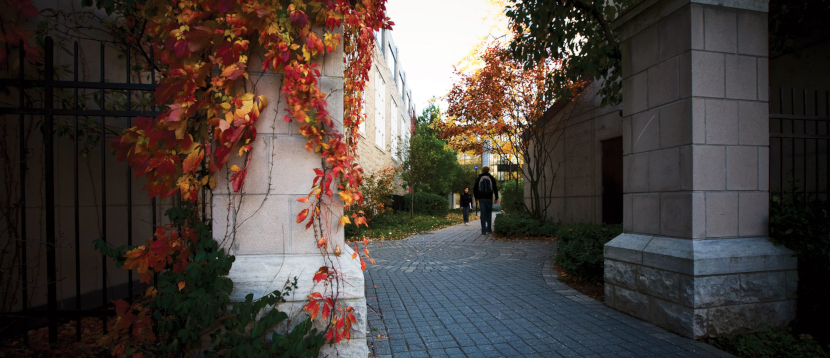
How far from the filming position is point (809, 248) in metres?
3.21

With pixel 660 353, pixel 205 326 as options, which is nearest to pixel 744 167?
pixel 660 353

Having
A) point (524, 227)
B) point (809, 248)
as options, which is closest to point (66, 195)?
point (809, 248)

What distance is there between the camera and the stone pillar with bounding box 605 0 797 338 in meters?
3.24

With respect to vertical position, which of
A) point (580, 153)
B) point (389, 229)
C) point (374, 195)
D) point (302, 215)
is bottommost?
point (389, 229)

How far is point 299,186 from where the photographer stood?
8.27ft

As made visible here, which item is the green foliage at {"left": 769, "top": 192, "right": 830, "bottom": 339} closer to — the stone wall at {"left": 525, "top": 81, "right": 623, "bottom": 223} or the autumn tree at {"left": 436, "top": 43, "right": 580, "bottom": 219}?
the stone wall at {"left": 525, "top": 81, "right": 623, "bottom": 223}

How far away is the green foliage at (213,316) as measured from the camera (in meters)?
2.21

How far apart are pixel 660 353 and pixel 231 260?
3.03 metres

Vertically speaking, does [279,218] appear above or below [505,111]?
below

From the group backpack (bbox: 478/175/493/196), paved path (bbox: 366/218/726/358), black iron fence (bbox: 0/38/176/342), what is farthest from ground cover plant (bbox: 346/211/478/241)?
black iron fence (bbox: 0/38/176/342)

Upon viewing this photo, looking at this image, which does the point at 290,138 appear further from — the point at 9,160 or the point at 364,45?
the point at 9,160

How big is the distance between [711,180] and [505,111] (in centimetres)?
692

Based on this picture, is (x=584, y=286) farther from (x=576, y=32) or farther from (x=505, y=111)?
(x=505, y=111)

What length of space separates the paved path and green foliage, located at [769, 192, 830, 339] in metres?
1.00
